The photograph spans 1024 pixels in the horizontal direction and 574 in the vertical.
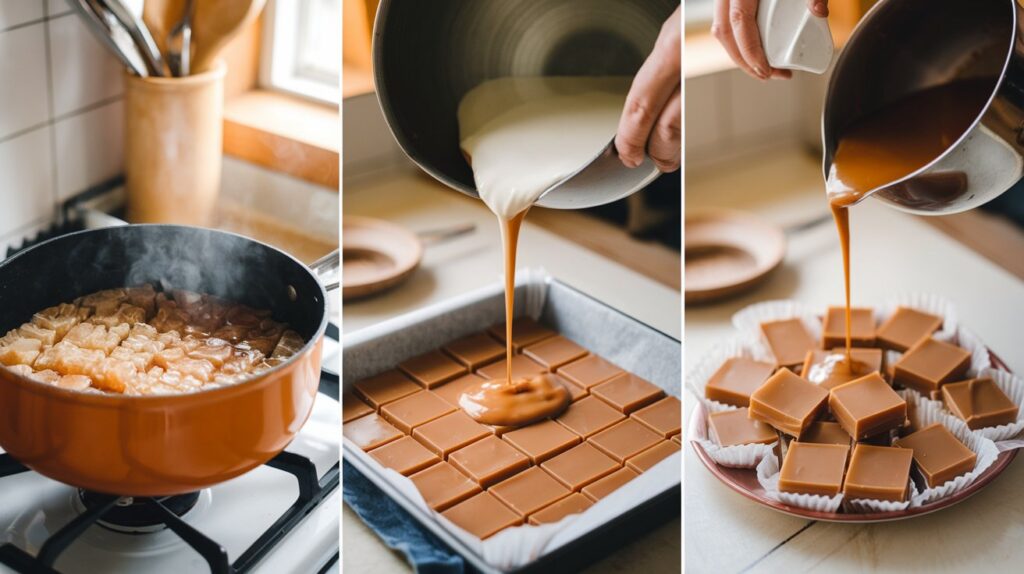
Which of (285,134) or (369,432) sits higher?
(285,134)

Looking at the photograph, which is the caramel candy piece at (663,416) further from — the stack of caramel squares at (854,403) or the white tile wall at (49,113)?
the white tile wall at (49,113)

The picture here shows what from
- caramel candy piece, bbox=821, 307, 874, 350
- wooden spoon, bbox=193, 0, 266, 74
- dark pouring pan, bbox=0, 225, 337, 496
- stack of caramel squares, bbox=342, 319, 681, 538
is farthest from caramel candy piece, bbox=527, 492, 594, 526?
wooden spoon, bbox=193, 0, 266, 74

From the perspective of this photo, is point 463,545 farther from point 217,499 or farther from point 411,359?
point 411,359

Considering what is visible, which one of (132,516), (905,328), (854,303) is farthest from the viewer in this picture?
(854,303)

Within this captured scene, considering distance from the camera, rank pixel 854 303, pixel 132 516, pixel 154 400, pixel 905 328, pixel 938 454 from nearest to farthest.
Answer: pixel 154 400 < pixel 132 516 < pixel 938 454 < pixel 905 328 < pixel 854 303

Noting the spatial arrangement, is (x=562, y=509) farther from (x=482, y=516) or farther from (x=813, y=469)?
(x=813, y=469)

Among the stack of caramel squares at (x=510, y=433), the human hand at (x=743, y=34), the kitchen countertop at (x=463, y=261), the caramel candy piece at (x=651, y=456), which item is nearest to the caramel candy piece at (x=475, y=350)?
the stack of caramel squares at (x=510, y=433)

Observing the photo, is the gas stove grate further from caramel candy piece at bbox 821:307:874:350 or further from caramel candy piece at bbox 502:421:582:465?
caramel candy piece at bbox 821:307:874:350

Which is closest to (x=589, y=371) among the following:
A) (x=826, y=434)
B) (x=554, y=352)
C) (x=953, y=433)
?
(x=554, y=352)
